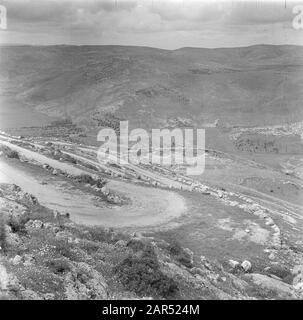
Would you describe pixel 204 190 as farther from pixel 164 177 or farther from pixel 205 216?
pixel 205 216

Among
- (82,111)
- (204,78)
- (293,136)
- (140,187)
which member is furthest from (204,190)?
(204,78)

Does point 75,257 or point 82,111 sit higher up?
point 82,111

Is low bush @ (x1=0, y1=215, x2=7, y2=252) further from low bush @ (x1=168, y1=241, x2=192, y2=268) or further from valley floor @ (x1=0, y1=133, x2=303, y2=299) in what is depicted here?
low bush @ (x1=168, y1=241, x2=192, y2=268)

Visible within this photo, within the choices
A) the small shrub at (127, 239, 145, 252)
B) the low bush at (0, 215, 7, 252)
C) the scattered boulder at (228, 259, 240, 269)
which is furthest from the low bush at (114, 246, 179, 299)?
the scattered boulder at (228, 259, 240, 269)

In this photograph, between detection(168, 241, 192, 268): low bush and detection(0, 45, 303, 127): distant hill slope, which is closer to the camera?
detection(168, 241, 192, 268): low bush

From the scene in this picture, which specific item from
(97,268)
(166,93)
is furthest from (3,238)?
(166,93)

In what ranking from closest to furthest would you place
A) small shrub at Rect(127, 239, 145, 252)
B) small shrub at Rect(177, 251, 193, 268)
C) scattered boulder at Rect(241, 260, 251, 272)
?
small shrub at Rect(127, 239, 145, 252) → small shrub at Rect(177, 251, 193, 268) → scattered boulder at Rect(241, 260, 251, 272)

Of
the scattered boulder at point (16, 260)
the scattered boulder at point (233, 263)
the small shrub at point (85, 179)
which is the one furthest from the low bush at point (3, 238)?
the small shrub at point (85, 179)

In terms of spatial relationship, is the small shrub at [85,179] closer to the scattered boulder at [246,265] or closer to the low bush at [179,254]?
the low bush at [179,254]

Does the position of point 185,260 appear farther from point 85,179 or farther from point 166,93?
point 166,93

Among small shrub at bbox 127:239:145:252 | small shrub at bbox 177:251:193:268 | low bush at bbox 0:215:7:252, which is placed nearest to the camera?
low bush at bbox 0:215:7:252
